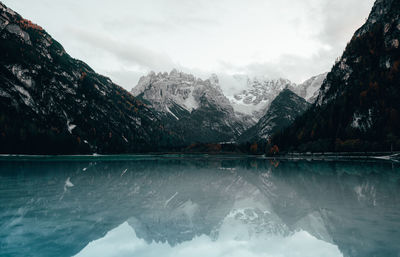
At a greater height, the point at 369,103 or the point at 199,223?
the point at 369,103

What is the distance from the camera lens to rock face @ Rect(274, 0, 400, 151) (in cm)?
13812

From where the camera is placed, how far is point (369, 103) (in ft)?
503

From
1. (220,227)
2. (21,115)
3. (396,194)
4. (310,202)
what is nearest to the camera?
(220,227)

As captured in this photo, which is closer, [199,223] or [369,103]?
[199,223]

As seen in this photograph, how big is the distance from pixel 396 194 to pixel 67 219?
30916 millimetres

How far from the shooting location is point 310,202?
28359mm

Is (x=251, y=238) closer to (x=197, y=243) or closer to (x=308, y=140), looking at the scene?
(x=197, y=243)

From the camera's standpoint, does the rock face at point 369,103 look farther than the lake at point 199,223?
Yes

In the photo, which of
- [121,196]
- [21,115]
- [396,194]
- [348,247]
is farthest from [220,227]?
[21,115]

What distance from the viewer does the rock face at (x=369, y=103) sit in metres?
138

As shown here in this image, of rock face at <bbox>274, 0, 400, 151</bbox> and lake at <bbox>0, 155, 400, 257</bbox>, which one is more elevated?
rock face at <bbox>274, 0, 400, 151</bbox>

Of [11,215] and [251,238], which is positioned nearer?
[251,238]

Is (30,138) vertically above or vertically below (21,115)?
below

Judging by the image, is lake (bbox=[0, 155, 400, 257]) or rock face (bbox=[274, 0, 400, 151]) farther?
rock face (bbox=[274, 0, 400, 151])
